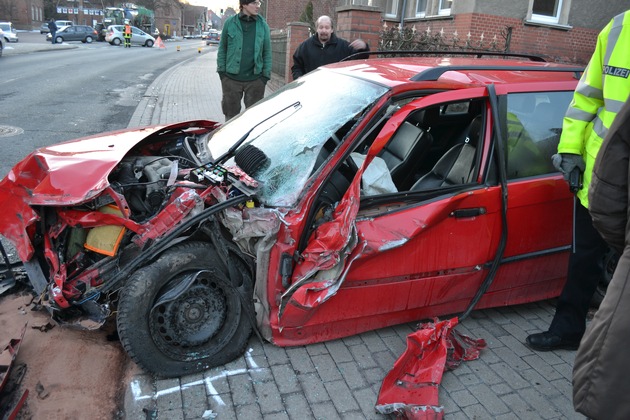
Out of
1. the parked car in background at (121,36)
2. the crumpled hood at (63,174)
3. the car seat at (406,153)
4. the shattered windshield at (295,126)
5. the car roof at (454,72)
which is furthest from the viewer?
the parked car in background at (121,36)

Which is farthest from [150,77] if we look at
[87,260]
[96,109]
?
[87,260]

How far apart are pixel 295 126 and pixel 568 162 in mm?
1591

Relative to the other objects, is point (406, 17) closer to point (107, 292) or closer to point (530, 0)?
point (530, 0)

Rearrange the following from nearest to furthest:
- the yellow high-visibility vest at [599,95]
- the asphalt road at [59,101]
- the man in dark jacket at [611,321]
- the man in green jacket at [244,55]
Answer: the man in dark jacket at [611,321] < the yellow high-visibility vest at [599,95] < the man in green jacket at [244,55] < the asphalt road at [59,101]

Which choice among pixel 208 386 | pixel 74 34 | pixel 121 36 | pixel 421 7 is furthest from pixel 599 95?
pixel 74 34

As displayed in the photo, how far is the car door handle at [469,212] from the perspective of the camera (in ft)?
9.62

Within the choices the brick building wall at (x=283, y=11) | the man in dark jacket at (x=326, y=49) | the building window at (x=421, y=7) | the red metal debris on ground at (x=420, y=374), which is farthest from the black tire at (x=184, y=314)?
the brick building wall at (x=283, y=11)

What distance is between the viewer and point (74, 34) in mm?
40562

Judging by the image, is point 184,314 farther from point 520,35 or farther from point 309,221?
point 520,35

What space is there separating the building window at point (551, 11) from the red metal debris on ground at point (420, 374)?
10.7 metres

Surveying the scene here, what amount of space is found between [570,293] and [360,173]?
5.14ft

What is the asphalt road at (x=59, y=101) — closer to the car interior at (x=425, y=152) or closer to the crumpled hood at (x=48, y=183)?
the crumpled hood at (x=48, y=183)

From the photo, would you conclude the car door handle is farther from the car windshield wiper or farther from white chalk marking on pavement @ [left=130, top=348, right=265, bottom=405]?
Answer: white chalk marking on pavement @ [left=130, top=348, right=265, bottom=405]

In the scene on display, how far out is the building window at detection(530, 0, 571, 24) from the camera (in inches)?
449
